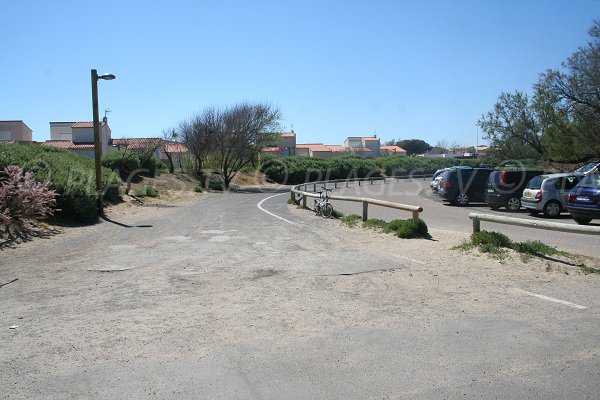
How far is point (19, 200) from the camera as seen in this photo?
1359 centimetres

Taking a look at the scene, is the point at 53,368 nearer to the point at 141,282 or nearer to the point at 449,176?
the point at 141,282

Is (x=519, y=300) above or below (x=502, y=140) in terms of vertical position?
below

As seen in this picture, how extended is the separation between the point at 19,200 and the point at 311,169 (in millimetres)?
48135

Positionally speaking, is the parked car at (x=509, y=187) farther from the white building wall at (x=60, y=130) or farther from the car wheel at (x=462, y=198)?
the white building wall at (x=60, y=130)

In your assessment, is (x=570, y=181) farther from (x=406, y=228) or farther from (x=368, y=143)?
(x=368, y=143)

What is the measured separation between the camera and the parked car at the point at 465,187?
25.9 meters

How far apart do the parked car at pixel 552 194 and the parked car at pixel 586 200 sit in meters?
3.46

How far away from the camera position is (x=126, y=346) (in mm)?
5188

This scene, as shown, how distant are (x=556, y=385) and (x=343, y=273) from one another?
4472mm

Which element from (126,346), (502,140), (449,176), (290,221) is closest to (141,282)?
(126,346)

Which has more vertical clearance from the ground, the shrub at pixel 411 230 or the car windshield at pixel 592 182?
the car windshield at pixel 592 182

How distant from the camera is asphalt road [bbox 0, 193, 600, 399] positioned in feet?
14.1

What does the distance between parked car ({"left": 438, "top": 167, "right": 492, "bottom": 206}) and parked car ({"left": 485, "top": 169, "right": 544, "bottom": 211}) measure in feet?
12.1

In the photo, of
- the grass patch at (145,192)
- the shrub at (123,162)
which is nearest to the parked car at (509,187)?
the grass patch at (145,192)
